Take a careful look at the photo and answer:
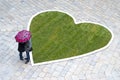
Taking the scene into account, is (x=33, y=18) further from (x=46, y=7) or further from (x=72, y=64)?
(x=72, y=64)

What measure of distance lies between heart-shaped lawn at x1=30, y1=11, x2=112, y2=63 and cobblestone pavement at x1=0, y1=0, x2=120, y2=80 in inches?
16.4

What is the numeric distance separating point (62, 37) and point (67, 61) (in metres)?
1.74

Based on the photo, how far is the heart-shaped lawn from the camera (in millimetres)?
12469

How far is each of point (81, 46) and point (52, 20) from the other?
2620 millimetres

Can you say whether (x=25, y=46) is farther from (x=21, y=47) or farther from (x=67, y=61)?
(x=67, y=61)

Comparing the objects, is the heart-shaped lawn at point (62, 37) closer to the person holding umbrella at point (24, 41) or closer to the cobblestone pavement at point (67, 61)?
the cobblestone pavement at point (67, 61)

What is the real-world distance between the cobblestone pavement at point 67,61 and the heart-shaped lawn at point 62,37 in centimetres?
42

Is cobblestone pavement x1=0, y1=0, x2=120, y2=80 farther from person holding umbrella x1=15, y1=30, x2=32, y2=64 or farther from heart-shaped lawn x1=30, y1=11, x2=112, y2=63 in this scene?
person holding umbrella x1=15, y1=30, x2=32, y2=64

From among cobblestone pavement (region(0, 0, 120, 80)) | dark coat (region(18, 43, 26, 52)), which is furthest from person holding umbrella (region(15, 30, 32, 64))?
cobblestone pavement (region(0, 0, 120, 80))

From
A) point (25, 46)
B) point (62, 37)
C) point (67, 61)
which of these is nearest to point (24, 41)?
point (25, 46)

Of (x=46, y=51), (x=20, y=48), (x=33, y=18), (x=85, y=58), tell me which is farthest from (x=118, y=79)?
(x=33, y=18)

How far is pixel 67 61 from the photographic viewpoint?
39.8ft

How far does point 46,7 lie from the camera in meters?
15.7

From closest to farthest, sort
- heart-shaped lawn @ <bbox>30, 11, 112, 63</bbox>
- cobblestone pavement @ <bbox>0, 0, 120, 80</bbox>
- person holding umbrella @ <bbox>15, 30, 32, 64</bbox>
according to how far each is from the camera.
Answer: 1. person holding umbrella @ <bbox>15, 30, 32, 64</bbox>
2. cobblestone pavement @ <bbox>0, 0, 120, 80</bbox>
3. heart-shaped lawn @ <bbox>30, 11, 112, 63</bbox>
